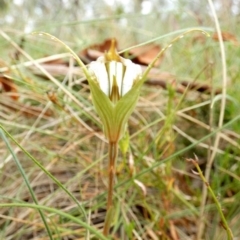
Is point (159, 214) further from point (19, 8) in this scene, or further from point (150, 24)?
point (19, 8)

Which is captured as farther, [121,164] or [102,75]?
[121,164]

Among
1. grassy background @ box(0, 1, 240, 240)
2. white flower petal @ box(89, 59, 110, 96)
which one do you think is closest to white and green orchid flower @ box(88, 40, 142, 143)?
white flower petal @ box(89, 59, 110, 96)

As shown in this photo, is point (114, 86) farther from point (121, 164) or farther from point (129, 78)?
point (121, 164)

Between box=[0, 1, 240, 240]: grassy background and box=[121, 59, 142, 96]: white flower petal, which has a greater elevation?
box=[121, 59, 142, 96]: white flower petal

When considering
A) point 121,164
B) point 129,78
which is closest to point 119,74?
point 129,78

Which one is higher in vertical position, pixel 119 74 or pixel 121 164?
pixel 119 74

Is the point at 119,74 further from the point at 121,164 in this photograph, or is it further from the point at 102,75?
the point at 121,164

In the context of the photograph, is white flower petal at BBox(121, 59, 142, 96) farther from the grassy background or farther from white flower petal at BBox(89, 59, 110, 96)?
the grassy background

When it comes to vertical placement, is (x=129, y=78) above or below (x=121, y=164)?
above

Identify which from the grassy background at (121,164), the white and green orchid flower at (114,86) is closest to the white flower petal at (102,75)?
the white and green orchid flower at (114,86)
